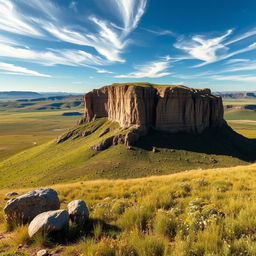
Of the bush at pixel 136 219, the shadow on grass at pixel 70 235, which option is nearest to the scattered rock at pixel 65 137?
the shadow on grass at pixel 70 235

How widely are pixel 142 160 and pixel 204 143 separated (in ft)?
85.8

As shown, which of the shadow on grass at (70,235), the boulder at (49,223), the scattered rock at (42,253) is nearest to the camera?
the scattered rock at (42,253)

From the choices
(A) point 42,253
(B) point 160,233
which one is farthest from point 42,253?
(B) point 160,233

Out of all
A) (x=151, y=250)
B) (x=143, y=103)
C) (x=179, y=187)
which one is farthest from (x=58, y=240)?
(x=143, y=103)

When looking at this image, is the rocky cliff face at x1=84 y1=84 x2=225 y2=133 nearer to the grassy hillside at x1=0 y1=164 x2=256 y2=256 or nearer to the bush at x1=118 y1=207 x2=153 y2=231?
the grassy hillside at x1=0 y1=164 x2=256 y2=256

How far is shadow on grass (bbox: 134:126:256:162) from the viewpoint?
58.5m

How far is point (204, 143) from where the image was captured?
63.0 m

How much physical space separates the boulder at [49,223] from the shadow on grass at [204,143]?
50638 mm

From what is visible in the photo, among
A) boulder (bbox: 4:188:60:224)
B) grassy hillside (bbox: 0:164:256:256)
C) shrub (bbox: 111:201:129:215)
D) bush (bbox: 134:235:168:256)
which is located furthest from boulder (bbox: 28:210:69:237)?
bush (bbox: 134:235:168:256)

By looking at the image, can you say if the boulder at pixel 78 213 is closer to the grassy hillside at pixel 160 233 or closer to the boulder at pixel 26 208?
the grassy hillside at pixel 160 233

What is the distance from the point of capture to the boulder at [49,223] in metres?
6.35

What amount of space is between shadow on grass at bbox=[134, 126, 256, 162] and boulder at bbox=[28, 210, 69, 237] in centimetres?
5064

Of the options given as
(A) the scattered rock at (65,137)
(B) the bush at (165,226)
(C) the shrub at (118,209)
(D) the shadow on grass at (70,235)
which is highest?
(B) the bush at (165,226)

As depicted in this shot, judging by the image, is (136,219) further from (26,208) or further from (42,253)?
(26,208)
